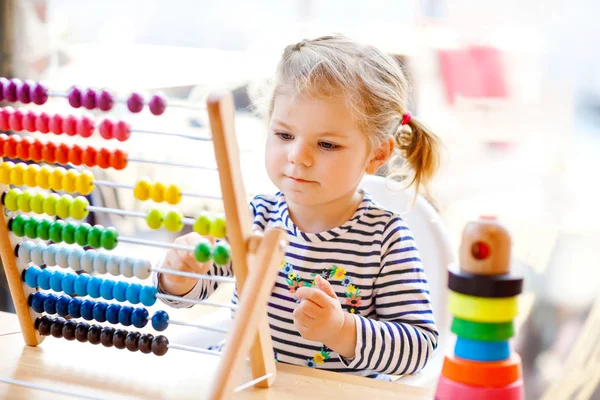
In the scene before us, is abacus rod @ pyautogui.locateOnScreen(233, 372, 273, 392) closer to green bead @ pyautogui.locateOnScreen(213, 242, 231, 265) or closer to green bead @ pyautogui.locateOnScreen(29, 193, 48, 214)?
green bead @ pyautogui.locateOnScreen(213, 242, 231, 265)

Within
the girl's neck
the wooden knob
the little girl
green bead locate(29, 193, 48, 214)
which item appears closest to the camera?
the wooden knob

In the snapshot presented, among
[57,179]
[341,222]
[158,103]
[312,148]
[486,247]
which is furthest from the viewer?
[341,222]

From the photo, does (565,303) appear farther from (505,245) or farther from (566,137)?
(505,245)

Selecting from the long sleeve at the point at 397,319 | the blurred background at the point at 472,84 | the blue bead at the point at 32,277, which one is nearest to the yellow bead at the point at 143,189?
the blue bead at the point at 32,277

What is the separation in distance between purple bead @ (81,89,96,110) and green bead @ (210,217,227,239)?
215mm

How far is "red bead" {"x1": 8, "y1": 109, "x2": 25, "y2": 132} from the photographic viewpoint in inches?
39.0

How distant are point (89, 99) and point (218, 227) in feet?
0.76

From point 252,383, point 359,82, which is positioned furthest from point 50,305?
point 359,82

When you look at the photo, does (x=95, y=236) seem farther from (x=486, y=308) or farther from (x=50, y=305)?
(x=486, y=308)

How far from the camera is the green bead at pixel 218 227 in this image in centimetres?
92

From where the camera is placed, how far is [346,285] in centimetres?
123

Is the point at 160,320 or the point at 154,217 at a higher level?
the point at 154,217

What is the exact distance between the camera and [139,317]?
3.37ft

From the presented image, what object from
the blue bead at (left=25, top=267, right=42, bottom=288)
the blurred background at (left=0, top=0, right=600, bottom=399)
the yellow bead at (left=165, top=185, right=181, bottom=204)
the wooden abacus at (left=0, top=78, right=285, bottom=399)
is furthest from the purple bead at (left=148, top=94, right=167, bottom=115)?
the blurred background at (left=0, top=0, right=600, bottom=399)
